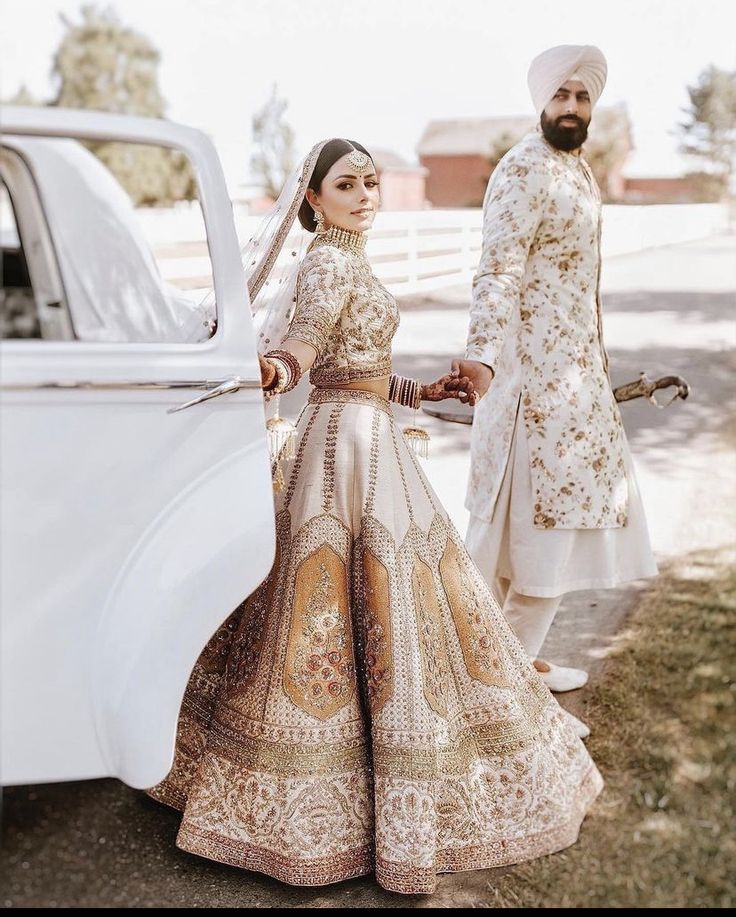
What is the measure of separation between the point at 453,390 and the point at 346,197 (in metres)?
0.63

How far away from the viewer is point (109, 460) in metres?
2.22

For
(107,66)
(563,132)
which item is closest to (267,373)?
(563,132)

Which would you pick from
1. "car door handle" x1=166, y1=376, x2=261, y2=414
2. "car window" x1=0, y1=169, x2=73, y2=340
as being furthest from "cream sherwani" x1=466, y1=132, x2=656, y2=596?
"car window" x1=0, y1=169, x2=73, y2=340

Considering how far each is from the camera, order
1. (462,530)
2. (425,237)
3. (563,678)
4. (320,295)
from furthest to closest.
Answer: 1. (425,237)
2. (462,530)
3. (563,678)
4. (320,295)

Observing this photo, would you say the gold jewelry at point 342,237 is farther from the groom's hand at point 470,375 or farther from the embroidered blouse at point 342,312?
the groom's hand at point 470,375

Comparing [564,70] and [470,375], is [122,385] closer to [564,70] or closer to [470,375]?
[470,375]

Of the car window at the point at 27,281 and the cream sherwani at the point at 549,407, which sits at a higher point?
the car window at the point at 27,281

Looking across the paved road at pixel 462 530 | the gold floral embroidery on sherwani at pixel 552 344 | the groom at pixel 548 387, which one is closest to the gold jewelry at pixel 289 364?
the groom at pixel 548 387

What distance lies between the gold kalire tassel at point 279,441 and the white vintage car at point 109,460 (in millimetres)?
327

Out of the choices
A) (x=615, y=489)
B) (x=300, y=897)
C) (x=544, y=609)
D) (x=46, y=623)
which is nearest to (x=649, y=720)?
(x=544, y=609)

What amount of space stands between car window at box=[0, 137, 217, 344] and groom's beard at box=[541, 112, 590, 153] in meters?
1.42

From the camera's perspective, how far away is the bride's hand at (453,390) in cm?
297

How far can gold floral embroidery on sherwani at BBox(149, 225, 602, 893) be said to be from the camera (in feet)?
8.48

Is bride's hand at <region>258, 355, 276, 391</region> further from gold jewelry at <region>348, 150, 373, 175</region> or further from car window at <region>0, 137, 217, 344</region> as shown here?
gold jewelry at <region>348, 150, 373, 175</region>
